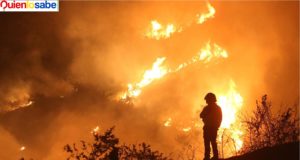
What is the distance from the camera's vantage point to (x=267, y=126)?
2419cm

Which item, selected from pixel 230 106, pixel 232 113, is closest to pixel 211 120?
pixel 232 113

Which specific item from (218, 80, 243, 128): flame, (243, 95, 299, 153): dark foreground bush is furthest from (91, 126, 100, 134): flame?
(243, 95, 299, 153): dark foreground bush

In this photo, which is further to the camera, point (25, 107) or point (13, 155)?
point (25, 107)

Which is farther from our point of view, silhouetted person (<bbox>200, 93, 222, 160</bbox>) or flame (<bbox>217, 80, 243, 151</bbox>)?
flame (<bbox>217, 80, 243, 151</bbox>)

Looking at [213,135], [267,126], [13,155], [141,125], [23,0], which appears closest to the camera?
[213,135]


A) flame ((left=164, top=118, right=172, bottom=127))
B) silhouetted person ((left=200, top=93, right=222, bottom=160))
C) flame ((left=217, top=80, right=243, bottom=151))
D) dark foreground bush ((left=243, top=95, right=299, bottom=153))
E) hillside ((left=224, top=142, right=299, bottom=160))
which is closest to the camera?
hillside ((left=224, top=142, right=299, bottom=160))

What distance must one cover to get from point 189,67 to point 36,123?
30.2 meters

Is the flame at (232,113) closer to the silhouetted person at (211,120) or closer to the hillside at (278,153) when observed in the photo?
the silhouetted person at (211,120)

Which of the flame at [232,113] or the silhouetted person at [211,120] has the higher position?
the flame at [232,113]

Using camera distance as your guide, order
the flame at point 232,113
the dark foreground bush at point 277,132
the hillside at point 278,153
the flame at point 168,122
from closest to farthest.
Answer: the hillside at point 278,153, the dark foreground bush at point 277,132, the flame at point 232,113, the flame at point 168,122

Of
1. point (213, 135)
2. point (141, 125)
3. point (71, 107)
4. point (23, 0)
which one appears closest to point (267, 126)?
point (213, 135)

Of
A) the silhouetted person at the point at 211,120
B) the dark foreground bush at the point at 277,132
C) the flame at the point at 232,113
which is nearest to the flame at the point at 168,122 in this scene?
the flame at the point at 232,113

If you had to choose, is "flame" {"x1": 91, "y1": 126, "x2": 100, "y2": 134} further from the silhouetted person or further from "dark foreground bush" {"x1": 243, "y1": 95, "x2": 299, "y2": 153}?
the silhouetted person

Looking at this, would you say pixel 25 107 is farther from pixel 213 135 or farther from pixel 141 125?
pixel 213 135
